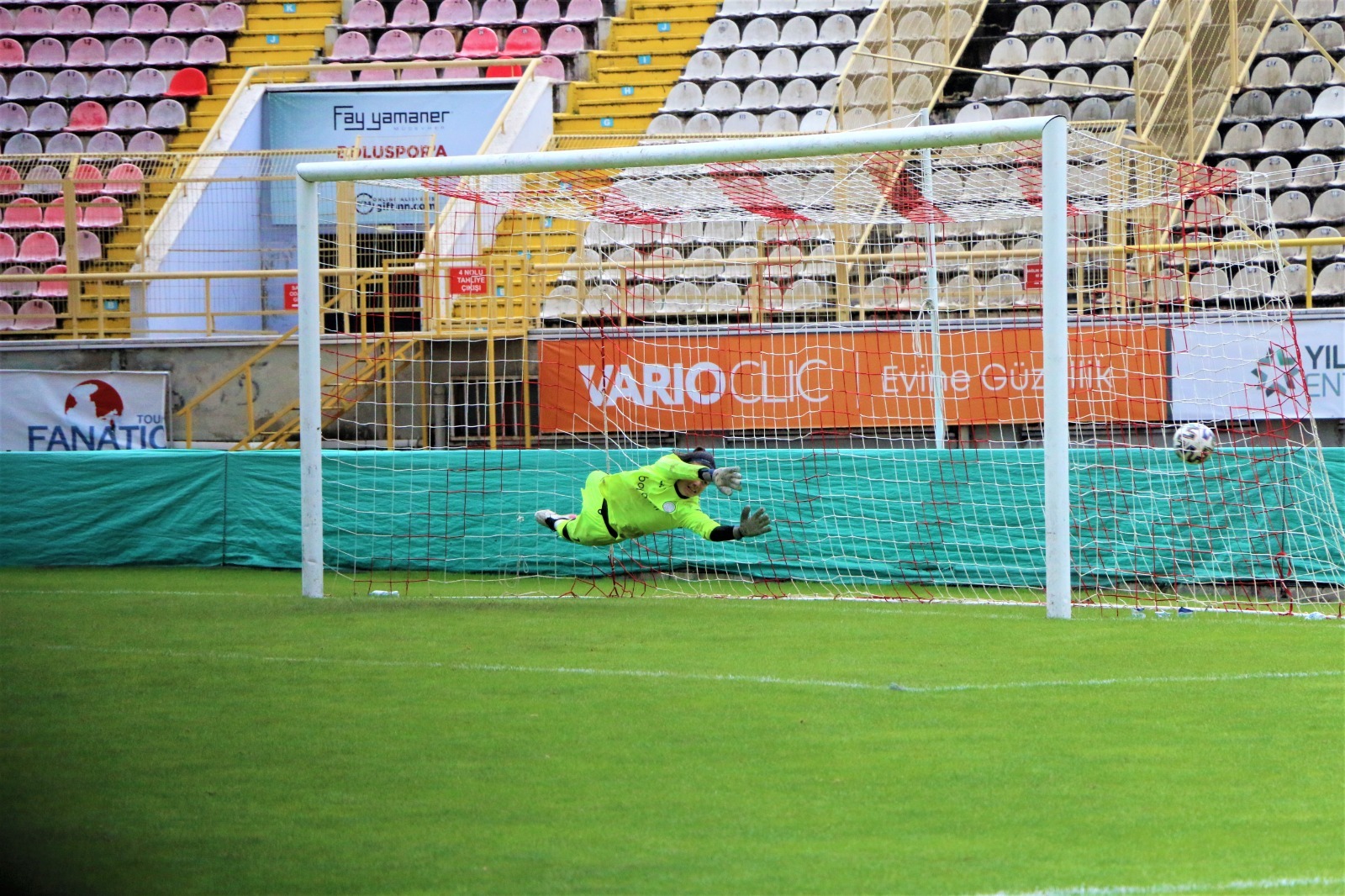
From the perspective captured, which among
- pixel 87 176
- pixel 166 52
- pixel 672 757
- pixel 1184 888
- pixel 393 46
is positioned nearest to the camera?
pixel 1184 888

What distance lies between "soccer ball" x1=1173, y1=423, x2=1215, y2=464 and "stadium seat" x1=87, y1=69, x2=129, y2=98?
19.9m

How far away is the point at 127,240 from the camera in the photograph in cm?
2417

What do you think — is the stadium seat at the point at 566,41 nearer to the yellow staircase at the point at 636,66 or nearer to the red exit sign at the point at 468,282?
the yellow staircase at the point at 636,66

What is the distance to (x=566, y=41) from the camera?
2659 centimetres

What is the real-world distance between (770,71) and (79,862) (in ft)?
68.8

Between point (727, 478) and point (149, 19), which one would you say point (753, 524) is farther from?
point (149, 19)

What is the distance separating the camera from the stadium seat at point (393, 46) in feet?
89.0

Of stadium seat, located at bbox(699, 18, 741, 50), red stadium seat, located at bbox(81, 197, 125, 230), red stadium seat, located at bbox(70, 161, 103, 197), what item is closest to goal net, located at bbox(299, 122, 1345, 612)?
red stadium seat, located at bbox(81, 197, 125, 230)

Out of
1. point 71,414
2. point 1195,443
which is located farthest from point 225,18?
point 1195,443

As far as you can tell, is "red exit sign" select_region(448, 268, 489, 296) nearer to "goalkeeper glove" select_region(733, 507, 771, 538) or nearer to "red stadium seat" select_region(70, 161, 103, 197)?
"red stadium seat" select_region(70, 161, 103, 197)

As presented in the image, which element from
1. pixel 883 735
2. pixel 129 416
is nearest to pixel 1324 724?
pixel 883 735

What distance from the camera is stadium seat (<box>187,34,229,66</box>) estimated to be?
2767 centimetres

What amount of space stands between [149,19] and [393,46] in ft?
14.8

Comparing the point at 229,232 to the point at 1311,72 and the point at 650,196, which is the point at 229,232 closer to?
the point at 650,196
